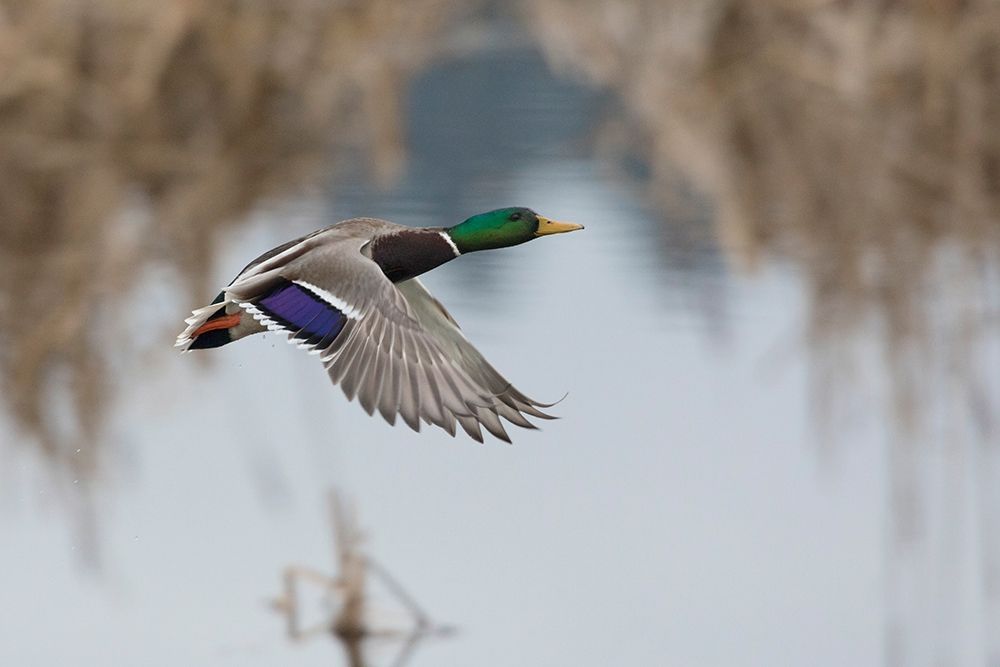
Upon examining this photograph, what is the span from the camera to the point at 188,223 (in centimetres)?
1041

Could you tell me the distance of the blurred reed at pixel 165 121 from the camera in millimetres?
9820

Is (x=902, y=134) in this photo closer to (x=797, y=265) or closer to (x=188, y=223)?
(x=797, y=265)

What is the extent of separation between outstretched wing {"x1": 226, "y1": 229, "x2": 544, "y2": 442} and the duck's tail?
0.08 metres

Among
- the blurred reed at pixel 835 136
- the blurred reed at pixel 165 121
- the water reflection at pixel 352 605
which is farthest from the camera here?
the blurred reed at pixel 165 121

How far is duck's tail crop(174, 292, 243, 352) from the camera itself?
3.83 meters

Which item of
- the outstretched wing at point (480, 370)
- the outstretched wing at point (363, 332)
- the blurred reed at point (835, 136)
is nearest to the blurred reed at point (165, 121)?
the blurred reed at point (835, 136)

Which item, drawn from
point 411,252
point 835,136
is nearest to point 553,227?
point 411,252

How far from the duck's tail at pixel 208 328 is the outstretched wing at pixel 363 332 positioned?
8 centimetres

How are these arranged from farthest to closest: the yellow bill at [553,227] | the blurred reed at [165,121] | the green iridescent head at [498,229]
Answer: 1. the blurred reed at [165,121]
2. the green iridescent head at [498,229]
3. the yellow bill at [553,227]

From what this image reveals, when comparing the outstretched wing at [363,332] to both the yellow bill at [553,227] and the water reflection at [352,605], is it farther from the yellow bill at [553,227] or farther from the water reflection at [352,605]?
the water reflection at [352,605]

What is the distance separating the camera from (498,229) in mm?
3842

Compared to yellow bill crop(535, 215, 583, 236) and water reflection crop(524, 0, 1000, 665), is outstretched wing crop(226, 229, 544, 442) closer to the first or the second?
yellow bill crop(535, 215, 583, 236)

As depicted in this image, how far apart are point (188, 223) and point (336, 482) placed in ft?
13.6

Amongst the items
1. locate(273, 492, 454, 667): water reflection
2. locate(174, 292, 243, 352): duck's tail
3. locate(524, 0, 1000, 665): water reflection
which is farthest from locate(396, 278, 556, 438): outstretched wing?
locate(524, 0, 1000, 665): water reflection
